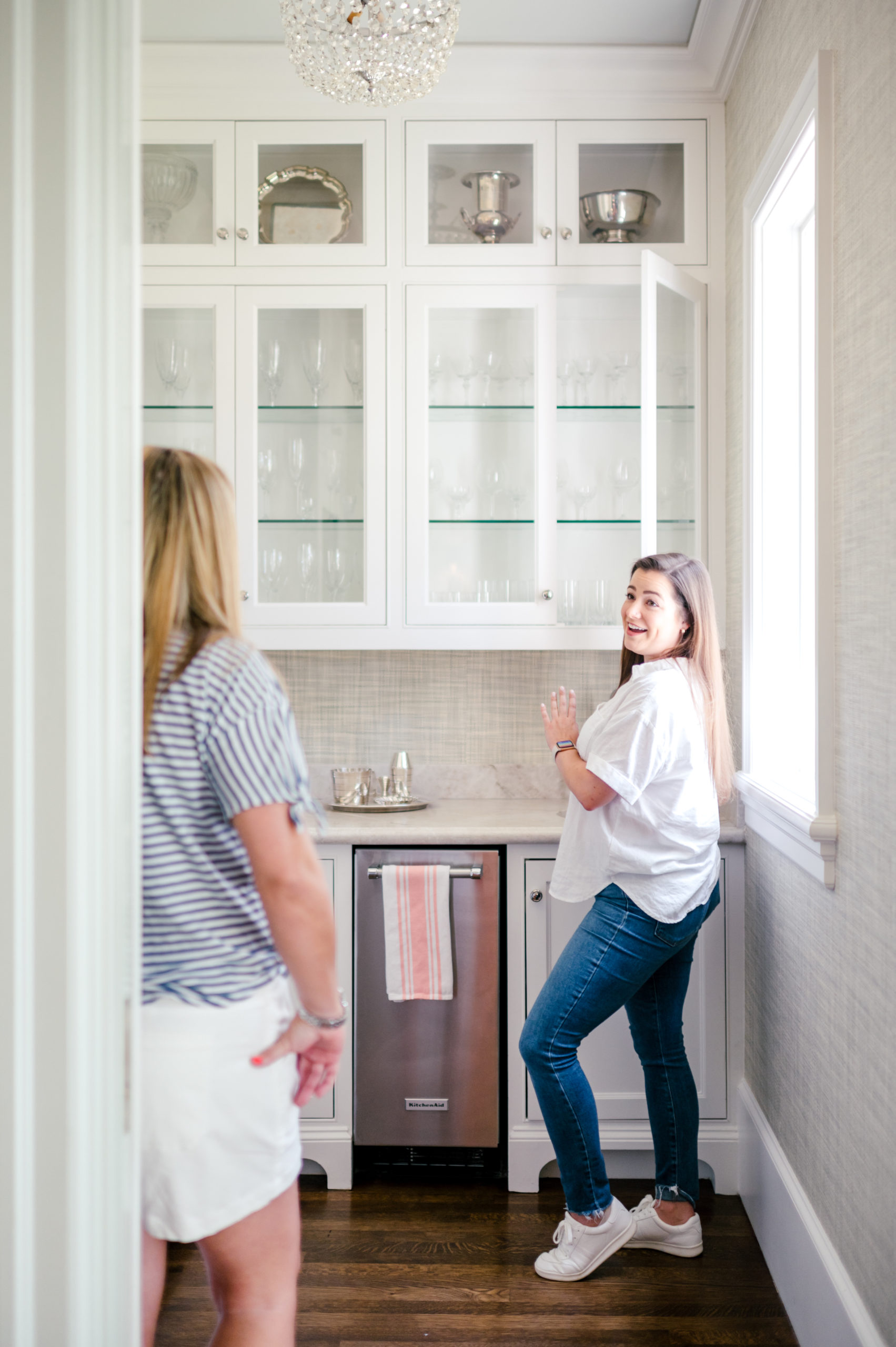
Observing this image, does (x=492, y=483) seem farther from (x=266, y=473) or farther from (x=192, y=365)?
(x=192, y=365)

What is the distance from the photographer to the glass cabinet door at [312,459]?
2684mm

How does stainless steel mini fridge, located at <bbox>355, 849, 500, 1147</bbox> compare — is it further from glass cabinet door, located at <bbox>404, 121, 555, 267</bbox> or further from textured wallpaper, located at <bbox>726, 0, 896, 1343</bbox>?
glass cabinet door, located at <bbox>404, 121, 555, 267</bbox>

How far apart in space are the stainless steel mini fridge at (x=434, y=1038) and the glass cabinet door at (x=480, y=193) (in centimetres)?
156

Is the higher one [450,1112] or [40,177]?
[40,177]

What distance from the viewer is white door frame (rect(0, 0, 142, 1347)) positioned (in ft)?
2.66

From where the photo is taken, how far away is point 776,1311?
1.94 metres

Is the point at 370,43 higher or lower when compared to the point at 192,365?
higher

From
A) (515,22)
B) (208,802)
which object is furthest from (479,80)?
(208,802)

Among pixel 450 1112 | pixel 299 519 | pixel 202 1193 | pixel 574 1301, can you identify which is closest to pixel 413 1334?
pixel 574 1301

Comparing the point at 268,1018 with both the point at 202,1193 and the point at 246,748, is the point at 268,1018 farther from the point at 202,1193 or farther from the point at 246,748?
the point at 246,748

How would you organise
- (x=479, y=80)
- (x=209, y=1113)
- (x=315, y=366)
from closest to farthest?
(x=209, y=1113), (x=479, y=80), (x=315, y=366)

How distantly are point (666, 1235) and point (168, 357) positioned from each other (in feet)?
7.91

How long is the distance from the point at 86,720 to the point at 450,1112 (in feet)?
6.42

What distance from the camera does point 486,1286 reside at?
2.04 m
